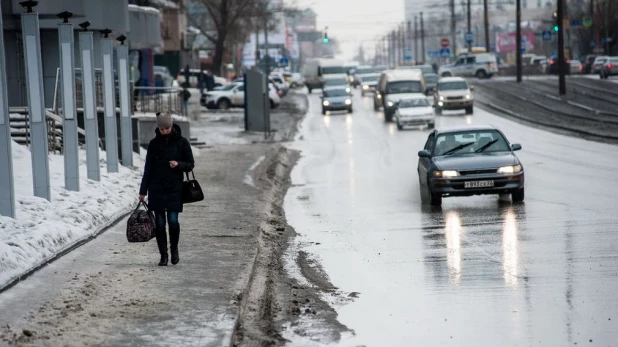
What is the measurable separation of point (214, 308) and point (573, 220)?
8868mm

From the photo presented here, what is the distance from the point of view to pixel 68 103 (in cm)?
2112

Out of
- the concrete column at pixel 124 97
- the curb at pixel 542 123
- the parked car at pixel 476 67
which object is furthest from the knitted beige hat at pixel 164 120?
the parked car at pixel 476 67

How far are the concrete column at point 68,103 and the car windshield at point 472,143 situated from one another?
6455 mm

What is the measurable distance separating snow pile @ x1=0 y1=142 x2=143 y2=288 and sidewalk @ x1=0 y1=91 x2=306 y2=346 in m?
0.25

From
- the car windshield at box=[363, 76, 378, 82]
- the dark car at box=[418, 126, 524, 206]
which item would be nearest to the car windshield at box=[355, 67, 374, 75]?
the car windshield at box=[363, 76, 378, 82]

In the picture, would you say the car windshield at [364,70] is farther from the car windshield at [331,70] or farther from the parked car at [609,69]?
the parked car at [609,69]

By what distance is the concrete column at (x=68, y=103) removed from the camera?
20.7 metres

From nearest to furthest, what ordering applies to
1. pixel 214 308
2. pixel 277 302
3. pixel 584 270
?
pixel 214 308 < pixel 277 302 < pixel 584 270

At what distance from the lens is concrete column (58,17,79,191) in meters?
20.7

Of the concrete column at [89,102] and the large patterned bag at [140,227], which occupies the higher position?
the concrete column at [89,102]

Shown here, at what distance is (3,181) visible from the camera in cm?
1554

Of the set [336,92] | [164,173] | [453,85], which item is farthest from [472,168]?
[336,92]

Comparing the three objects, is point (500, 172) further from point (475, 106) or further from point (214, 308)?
point (475, 106)

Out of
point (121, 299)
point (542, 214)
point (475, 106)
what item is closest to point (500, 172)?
point (542, 214)
